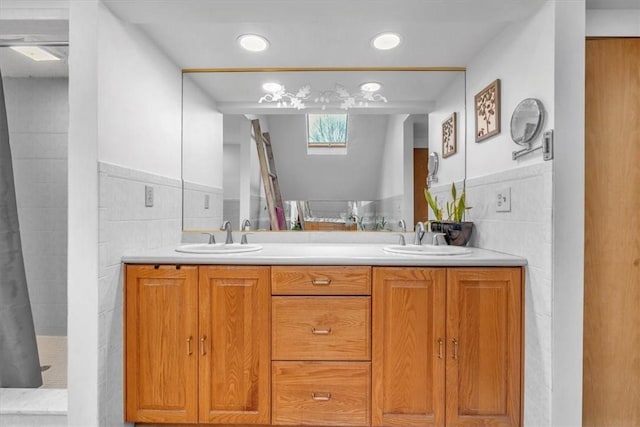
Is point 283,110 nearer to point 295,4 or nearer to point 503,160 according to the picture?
point 295,4

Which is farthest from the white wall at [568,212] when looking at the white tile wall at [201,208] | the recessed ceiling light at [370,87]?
the white tile wall at [201,208]

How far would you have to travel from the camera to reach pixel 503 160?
169 centimetres

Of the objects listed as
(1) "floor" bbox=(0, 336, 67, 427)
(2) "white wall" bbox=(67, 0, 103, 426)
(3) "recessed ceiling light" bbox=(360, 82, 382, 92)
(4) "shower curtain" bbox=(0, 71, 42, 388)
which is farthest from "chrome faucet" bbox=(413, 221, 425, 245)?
(4) "shower curtain" bbox=(0, 71, 42, 388)

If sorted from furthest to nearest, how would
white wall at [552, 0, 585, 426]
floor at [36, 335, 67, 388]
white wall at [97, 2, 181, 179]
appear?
floor at [36, 335, 67, 388]
white wall at [97, 2, 181, 179]
white wall at [552, 0, 585, 426]

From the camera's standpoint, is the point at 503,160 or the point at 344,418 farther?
the point at 503,160

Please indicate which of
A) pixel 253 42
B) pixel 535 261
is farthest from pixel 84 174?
pixel 535 261

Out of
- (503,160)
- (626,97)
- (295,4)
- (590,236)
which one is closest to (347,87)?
(295,4)

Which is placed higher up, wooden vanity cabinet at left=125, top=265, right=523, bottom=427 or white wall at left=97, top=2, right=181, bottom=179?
white wall at left=97, top=2, right=181, bottom=179

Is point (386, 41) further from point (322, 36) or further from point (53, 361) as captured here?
point (53, 361)

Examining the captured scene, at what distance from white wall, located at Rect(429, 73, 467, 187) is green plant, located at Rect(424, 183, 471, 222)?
0.34 ft

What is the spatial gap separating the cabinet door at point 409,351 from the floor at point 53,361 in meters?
1.70

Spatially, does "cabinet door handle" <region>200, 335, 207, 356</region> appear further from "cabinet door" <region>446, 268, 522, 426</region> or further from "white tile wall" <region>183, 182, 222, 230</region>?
"cabinet door" <region>446, 268, 522, 426</region>

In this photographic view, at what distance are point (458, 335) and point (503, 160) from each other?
87 cm

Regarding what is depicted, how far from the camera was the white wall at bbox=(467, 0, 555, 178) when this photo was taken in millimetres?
1393
